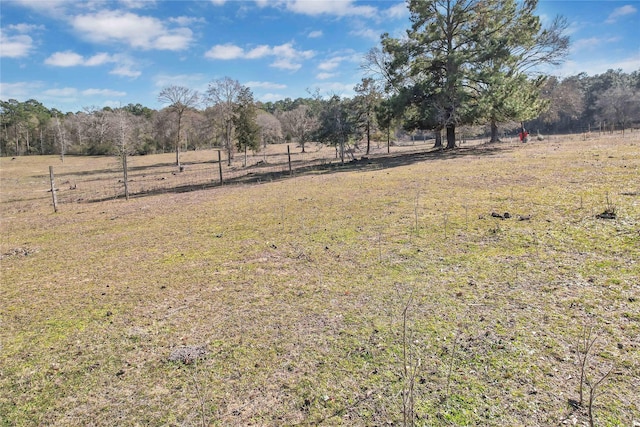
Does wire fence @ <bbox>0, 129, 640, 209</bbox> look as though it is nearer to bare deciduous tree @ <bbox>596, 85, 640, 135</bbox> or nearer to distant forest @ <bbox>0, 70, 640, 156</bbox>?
distant forest @ <bbox>0, 70, 640, 156</bbox>

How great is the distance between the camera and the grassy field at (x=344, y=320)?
8.85ft

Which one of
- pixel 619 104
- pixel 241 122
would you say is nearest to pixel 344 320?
pixel 241 122

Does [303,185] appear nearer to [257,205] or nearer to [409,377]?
[257,205]

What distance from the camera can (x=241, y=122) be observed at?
128ft

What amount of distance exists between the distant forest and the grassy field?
2106cm

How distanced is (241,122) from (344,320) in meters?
38.2

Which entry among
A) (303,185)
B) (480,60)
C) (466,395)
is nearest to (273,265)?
(466,395)

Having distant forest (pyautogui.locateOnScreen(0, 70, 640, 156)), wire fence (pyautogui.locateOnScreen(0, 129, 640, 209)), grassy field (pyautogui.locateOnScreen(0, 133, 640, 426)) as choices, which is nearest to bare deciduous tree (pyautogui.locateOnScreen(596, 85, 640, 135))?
distant forest (pyautogui.locateOnScreen(0, 70, 640, 156))

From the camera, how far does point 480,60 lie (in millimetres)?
20656

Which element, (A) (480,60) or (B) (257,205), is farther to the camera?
(A) (480,60)

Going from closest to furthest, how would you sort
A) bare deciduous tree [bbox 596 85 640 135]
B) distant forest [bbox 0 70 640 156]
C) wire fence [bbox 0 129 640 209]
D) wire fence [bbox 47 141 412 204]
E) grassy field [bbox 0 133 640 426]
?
grassy field [bbox 0 133 640 426], wire fence [bbox 47 141 412 204], wire fence [bbox 0 129 640 209], distant forest [bbox 0 70 640 156], bare deciduous tree [bbox 596 85 640 135]

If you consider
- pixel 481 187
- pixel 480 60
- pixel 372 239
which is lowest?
pixel 372 239

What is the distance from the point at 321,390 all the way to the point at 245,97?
37.7 m

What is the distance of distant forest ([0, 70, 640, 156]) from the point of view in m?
35.9
